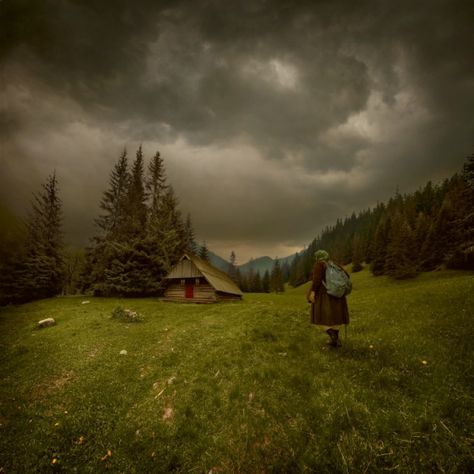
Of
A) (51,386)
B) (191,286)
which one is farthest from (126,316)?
(191,286)

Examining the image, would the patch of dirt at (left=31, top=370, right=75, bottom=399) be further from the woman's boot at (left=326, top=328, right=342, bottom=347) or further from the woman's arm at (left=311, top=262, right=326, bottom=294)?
the woman's boot at (left=326, top=328, right=342, bottom=347)

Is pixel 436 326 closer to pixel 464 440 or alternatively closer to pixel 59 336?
pixel 464 440

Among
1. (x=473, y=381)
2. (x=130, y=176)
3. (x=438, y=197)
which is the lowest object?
(x=473, y=381)

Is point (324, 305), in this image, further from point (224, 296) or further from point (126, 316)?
point (224, 296)

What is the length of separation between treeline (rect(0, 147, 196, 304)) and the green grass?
18.8 metres

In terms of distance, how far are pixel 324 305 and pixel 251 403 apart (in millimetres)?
4046

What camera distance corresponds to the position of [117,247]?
29.8 m

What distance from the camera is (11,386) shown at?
7.65 metres

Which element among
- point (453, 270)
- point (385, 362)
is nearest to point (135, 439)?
point (385, 362)

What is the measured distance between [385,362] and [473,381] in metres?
2.02

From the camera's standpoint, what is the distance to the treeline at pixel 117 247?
29.2 m

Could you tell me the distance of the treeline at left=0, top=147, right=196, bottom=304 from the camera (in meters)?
29.2

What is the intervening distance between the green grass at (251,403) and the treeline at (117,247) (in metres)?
18.8

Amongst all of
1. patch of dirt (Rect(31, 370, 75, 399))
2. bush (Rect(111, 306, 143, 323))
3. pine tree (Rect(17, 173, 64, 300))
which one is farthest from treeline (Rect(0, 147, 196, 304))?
patch of dirt (Rect(31, 370, 75, 399))
